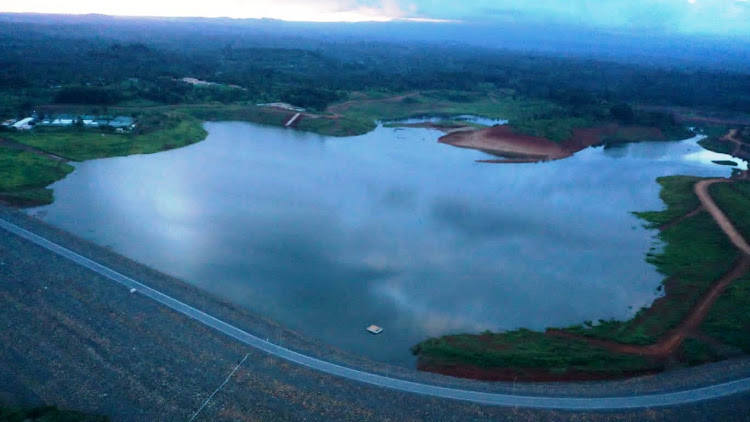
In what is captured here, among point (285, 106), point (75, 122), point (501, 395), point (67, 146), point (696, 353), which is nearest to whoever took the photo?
point (501, 395)

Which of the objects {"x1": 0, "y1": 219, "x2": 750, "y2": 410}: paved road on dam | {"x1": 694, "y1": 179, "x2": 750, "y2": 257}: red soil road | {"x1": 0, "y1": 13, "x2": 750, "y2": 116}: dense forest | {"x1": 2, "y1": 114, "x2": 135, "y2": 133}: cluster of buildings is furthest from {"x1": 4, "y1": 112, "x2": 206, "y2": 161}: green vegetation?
{"x1": 694, "y1": 179, "x2": 750, "y2": 257}: red soil road

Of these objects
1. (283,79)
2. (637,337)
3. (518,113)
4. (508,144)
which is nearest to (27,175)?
(637,337)

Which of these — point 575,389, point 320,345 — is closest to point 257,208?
point 320,345

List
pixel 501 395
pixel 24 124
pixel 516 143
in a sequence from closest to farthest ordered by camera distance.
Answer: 1. pixel 501 395
2. pixel 24 124
3. pixel 516 143

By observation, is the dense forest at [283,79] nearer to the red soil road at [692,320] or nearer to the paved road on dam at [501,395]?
the paved road on dam at [501,395]

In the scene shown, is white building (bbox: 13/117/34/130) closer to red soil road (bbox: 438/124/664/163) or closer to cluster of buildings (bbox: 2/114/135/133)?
cluster of buildings (bbox: 2/114/135/133)

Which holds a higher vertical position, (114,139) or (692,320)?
(692,320)

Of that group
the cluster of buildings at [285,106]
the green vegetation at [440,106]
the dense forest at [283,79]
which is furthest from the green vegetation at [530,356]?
the dense forest at [283,79]

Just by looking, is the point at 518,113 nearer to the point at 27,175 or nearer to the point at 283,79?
the point at 283,79

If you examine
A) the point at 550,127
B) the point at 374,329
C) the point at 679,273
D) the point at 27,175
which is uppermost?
the point at 374,329
